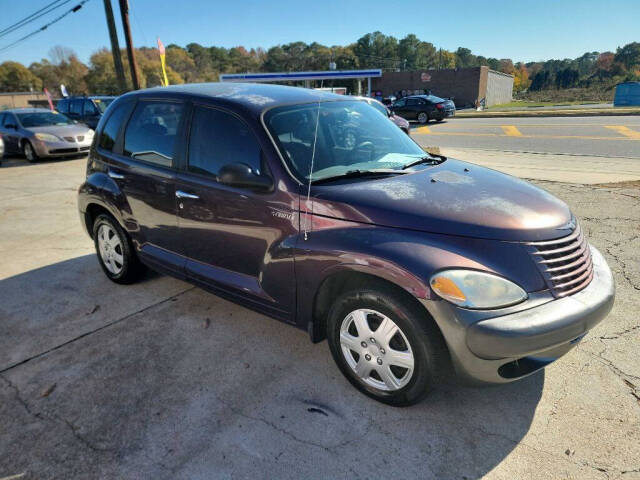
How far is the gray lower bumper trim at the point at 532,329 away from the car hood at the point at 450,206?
39 centimetres

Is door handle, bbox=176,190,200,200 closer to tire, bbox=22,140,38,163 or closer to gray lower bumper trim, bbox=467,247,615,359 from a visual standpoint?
gray lower bumper trim, bbox=467,247,615,359

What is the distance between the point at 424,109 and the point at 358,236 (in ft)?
77.4

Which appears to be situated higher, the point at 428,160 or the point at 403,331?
the point at 428,160

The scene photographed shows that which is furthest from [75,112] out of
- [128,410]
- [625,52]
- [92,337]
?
[625,52]

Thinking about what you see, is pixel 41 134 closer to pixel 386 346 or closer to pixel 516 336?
pixel 386 346

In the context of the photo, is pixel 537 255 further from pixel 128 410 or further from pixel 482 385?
pixel 128 410

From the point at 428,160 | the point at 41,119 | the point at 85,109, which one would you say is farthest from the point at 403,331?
the point at 85,109

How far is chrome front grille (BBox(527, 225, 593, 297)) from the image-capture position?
2.32 meters

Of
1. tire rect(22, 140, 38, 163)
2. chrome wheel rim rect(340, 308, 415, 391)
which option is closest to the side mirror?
chrome wheel rim rect(340, 308, 415, 391)

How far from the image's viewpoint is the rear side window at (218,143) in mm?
2994

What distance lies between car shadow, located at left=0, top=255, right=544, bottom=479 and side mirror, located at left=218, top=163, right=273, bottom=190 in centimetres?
124

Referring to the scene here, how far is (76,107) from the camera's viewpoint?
57.5 ft

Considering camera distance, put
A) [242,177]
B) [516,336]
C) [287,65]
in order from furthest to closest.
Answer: [287,65] < [242,177] < [516,336]

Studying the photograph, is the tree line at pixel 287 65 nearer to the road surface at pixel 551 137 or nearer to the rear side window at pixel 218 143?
the road surface at pixel 551 137
